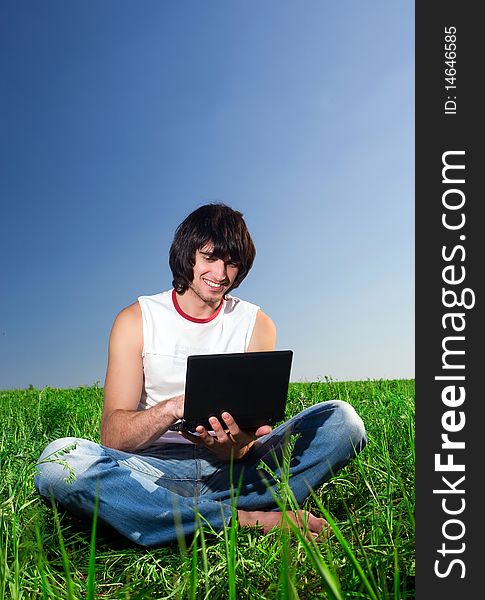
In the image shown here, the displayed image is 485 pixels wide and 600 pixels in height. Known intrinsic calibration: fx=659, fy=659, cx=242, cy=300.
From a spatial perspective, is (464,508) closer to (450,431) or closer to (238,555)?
(450,431)

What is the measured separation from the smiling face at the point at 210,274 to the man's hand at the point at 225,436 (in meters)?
0.69

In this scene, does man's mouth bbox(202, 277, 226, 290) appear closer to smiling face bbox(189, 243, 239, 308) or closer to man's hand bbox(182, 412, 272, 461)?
smiling face bbox(189, 243, 239, 308)

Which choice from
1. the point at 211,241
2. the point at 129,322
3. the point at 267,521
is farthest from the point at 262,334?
the point at 267,521

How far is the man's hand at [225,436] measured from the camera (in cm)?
257

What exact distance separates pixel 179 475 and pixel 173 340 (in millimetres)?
619

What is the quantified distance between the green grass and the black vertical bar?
0.49ft

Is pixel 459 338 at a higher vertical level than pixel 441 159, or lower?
lower

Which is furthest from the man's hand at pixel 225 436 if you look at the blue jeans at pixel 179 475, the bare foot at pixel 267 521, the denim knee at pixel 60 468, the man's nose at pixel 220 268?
the man's nose at pixel 220 268

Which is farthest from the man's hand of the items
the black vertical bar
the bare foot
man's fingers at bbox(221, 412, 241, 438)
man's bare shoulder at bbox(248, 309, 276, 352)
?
the black vertical bar

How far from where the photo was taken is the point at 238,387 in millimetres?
2574

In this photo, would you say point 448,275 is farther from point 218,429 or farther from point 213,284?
point 213,284

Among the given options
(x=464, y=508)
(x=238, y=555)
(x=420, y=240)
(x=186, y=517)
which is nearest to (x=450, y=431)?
(x=464, y=508)

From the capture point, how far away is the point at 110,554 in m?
2.51

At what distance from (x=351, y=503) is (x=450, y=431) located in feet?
5.35
